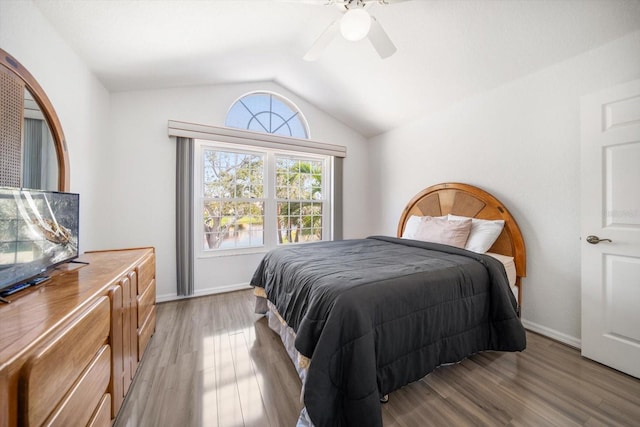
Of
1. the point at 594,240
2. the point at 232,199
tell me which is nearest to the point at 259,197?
the point at 232,199

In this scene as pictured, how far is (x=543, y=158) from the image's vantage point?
7.22 ft

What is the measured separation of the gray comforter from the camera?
1.20 m

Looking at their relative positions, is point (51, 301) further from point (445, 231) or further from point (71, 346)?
point (445, 231)

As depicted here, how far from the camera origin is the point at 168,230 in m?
2.95

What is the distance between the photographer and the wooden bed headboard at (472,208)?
7.68ft

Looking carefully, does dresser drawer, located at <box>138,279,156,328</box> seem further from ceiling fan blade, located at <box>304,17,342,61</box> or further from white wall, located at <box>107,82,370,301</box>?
ceiling fan blade, located at <box>304,17,342,61</box>

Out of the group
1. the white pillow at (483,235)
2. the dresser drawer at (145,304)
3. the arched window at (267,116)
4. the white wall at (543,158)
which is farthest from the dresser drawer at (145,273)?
the white wall at (543,158)

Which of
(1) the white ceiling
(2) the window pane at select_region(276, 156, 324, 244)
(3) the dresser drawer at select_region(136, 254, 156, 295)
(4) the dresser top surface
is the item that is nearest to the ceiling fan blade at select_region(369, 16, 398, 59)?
(1) the white ceiling

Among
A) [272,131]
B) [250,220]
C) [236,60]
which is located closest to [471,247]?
[250,220]

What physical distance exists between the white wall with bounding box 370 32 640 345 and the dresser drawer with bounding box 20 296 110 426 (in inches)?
126

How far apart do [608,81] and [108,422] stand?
3842 millimetres

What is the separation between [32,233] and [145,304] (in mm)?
929

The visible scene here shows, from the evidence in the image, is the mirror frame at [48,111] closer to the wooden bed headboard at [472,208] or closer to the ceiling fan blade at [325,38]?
the ceiling fan blade at [325,38]

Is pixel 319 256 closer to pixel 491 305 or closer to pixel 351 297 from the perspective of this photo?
pixel 351 297
